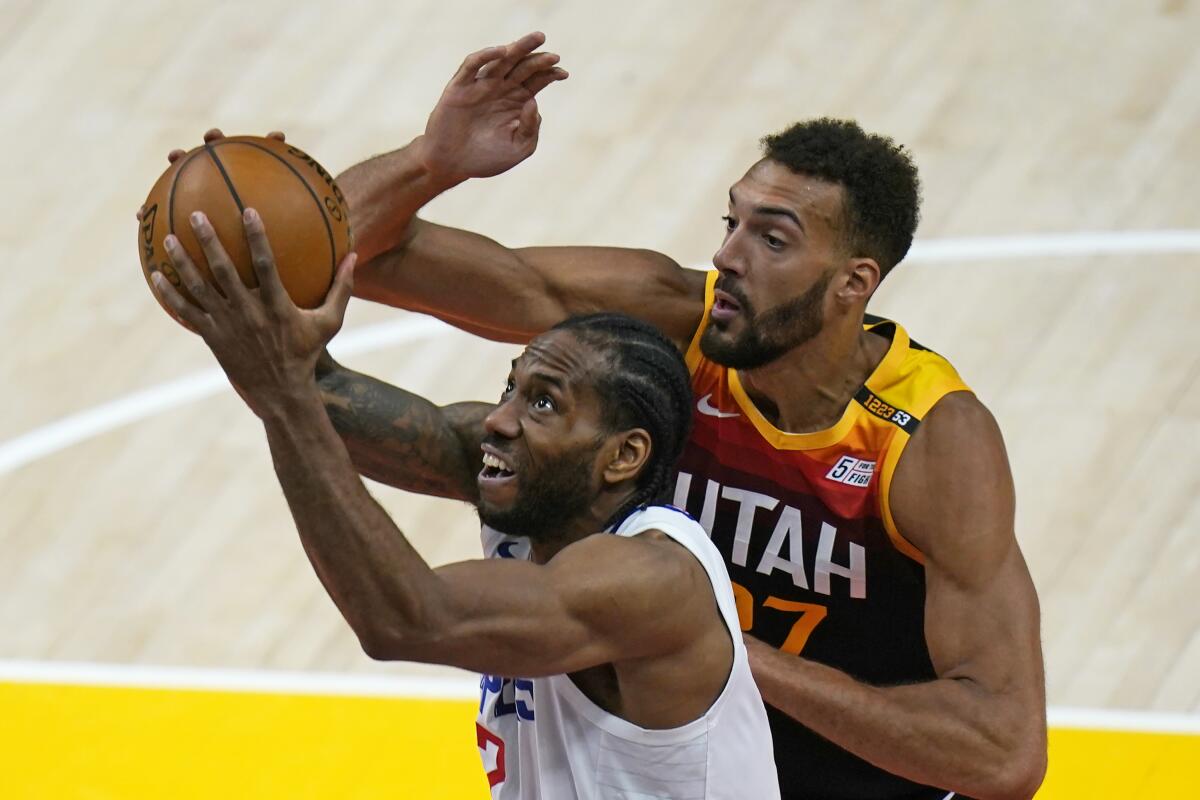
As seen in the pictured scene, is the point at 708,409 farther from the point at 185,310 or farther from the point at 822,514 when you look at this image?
the point at 185,310

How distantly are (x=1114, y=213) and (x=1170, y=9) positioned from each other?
1448 mm

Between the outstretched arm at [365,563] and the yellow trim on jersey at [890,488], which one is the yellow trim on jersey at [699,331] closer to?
the yellow trim on jersey at [890,488]

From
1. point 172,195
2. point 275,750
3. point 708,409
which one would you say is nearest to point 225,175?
point 172,195

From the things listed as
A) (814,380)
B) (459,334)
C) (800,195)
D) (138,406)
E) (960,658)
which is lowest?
(960,658)

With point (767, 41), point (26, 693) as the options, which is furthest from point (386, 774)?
point (767, 41)

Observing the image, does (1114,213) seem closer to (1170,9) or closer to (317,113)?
(1170,9)

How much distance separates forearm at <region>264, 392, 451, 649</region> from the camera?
3.03 m

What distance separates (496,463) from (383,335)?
3.98 meters

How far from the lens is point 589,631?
3250 mm

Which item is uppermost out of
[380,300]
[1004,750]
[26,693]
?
[380,300]

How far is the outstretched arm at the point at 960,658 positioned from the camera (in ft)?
13.8

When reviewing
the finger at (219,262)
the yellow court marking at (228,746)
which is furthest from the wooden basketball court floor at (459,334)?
the finger at (219,262)

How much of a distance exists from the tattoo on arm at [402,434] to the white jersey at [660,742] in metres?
0.83

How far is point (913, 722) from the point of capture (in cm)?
421
